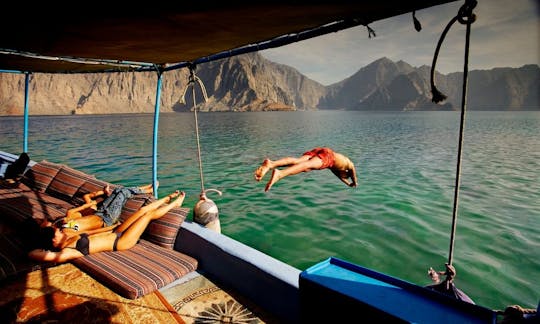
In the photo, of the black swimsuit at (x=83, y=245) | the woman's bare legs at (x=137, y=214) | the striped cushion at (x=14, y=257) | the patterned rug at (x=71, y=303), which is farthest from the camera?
the woman's bare legs at (x=137, y=214)

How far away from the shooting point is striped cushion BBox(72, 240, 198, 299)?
3629mm

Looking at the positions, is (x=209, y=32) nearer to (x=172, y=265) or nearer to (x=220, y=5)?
(x=220, y=5)

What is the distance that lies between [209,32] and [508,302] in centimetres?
765

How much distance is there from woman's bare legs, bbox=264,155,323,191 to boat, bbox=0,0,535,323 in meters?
0.99

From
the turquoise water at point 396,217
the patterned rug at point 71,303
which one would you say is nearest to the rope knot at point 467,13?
the patterned rug at point 71,303

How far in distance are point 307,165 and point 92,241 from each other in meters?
3.71

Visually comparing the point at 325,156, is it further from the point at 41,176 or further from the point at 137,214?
the point at 41,176

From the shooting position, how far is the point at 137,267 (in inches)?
157

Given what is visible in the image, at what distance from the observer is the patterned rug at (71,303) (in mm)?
3299

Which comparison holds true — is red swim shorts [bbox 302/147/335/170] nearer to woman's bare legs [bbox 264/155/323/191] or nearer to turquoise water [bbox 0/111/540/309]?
woman's bare legs [bbox 264/155/323/191]

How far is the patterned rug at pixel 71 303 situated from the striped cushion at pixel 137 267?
13 cm

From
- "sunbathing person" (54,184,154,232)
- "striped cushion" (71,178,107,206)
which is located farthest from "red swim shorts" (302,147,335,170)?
"striped cushion" (71,178,107,206)

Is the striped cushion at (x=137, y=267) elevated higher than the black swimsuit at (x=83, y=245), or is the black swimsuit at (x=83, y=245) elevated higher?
the black swimsuit at (x=83, y=245)

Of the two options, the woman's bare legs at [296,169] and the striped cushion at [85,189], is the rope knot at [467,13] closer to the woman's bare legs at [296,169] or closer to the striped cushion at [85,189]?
the woman's bare legs at [296,169]
